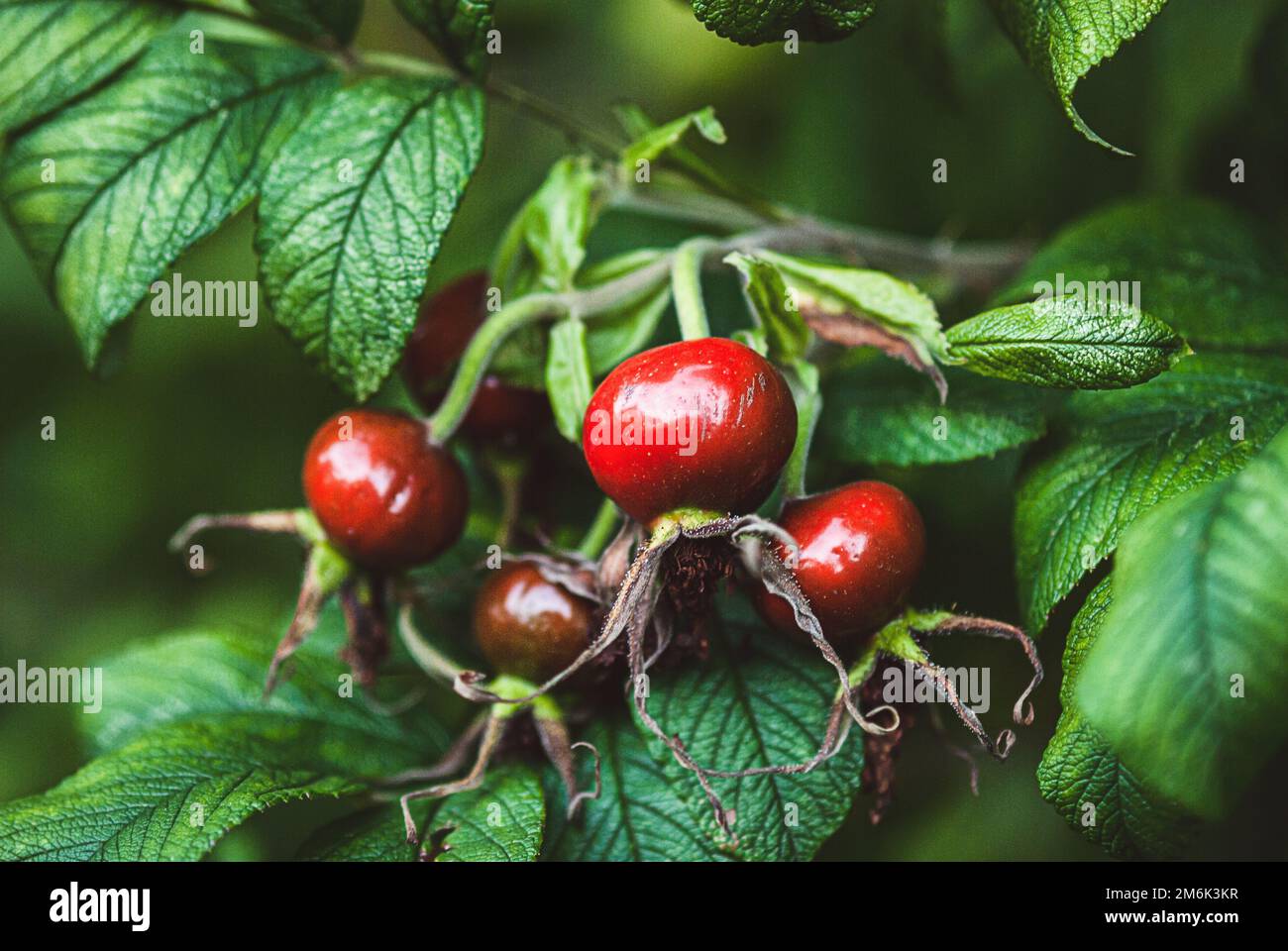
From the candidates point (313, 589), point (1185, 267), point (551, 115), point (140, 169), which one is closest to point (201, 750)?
point (313, 589)

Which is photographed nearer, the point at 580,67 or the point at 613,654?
the point at 613,654

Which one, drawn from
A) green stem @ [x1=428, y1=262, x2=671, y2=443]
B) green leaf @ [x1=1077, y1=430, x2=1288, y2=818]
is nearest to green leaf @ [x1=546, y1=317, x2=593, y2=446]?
green stem @ [x1=428, y1=262, x2=671, y2=443]

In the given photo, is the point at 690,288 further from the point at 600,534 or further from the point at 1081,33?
the point at 1081,33

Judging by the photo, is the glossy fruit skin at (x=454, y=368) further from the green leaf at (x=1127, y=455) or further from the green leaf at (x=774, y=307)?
the green leaf at (x=1127, y=455)

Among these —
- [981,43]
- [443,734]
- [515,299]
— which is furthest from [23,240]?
[981,43]

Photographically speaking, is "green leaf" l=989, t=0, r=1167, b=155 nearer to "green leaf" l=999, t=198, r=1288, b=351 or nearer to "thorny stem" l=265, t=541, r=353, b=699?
"green leaf" l=999, t=198, r=1288, b=351

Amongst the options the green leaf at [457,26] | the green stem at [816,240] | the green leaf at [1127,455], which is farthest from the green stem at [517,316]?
the green leaf at [1127,455]

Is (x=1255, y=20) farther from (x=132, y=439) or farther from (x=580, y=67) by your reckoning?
(x=132, y=439)
